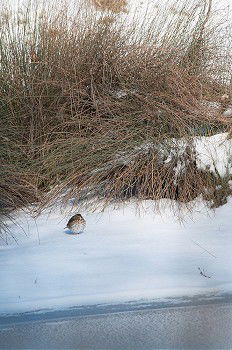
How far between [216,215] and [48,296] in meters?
1.92

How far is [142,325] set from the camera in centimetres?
479

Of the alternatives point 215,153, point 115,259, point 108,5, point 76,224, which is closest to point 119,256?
point 115,259

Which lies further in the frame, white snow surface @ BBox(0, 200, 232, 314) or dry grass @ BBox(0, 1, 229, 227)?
dry grass @ BBox(0, 1, 229, 227)

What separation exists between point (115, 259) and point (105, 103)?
1.74 m

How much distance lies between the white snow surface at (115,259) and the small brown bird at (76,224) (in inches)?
2.4

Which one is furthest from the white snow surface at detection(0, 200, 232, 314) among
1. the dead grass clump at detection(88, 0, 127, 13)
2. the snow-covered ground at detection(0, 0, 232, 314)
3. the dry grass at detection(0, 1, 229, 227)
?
the dead grass clump at detection(88, 0, 127, 13)

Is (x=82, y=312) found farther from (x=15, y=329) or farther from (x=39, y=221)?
(x=39, y=221)

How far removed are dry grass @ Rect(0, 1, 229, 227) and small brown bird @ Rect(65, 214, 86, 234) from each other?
1.93ft

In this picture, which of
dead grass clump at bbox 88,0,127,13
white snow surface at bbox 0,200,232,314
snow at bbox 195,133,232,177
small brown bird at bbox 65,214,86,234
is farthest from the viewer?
dead grass clump at bbox 88,0,127,13

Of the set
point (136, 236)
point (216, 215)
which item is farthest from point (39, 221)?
point (216, 215)

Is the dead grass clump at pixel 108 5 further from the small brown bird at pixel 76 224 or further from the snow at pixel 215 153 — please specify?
the small brown bird at pixel 76 224

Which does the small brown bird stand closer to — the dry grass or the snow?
the dry grass

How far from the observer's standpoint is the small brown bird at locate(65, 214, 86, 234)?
255 inches

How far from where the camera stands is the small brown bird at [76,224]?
6.48 metres
